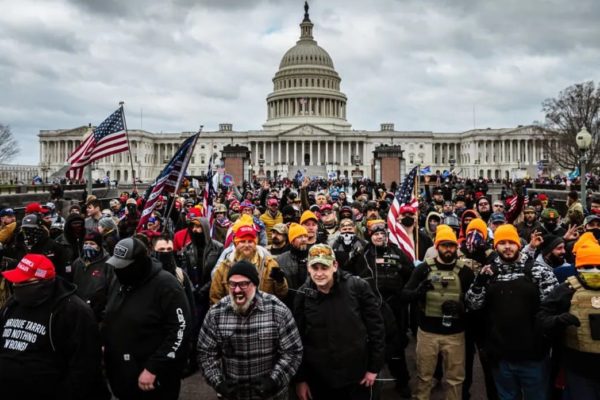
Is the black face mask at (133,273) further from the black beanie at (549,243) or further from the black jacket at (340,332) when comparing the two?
the black beanie at (549,243)

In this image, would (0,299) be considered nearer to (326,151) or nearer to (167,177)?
(167,177)

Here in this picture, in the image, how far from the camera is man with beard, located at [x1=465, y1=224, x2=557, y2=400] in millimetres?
4941

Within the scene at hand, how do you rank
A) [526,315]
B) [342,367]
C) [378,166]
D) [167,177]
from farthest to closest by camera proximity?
[378,166] < [167,177] < [526,315] < [342,367]

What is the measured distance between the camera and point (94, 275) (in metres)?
5.79

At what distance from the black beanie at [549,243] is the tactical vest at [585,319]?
1.66 meters

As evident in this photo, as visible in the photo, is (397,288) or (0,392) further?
(397,288)

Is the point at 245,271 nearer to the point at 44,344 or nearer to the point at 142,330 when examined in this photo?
the point at 142,330

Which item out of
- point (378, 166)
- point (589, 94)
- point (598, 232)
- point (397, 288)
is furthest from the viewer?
point (589, 94)

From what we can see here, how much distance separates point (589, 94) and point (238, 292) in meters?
51.4

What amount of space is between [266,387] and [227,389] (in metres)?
0.30

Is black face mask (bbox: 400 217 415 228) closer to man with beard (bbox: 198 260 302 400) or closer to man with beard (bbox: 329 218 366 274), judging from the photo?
man with beard (bbox: 329 218 366 274)

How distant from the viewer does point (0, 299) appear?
6.43m

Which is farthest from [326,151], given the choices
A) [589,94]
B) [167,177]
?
[167,177]

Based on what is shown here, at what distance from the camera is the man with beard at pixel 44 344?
3.99m
